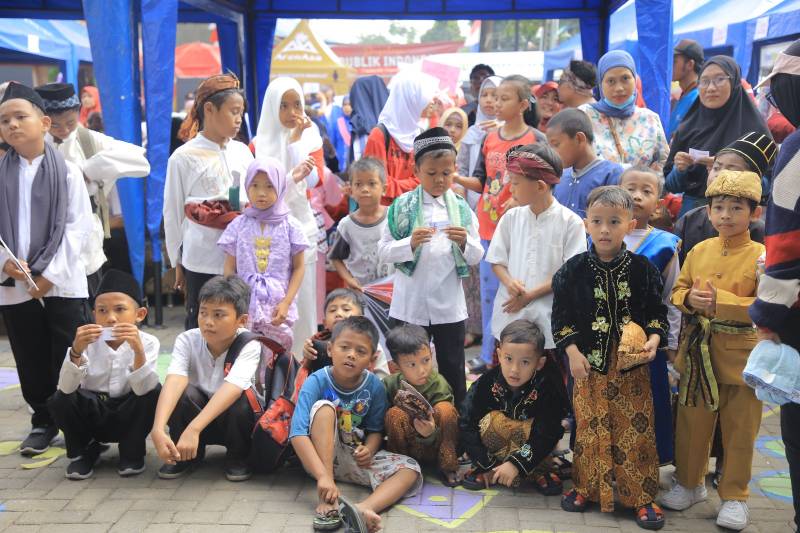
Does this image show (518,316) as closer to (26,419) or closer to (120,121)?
(26,419)

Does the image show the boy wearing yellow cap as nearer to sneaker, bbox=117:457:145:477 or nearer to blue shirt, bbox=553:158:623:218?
blue shirt, bbox=553:158:623:218

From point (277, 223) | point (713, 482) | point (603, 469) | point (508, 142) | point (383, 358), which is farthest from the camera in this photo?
point (508, 142)

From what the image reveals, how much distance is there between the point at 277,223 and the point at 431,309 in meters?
1.03

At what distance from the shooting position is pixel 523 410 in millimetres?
3766

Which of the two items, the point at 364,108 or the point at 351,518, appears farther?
the point at 364,108

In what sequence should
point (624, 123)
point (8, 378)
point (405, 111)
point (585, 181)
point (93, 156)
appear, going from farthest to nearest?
point (405, 111) < point (8, 378) < point (624, 123) < point (93, 156) < point (585, 181)

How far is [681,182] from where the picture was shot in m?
4.61

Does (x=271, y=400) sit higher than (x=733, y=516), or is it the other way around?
(x=271, y=400)

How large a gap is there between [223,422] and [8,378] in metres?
2.50

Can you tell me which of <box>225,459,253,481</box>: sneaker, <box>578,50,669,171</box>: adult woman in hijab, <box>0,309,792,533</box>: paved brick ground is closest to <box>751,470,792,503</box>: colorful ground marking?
<box>0,309,792,533</box>: paved brick ground

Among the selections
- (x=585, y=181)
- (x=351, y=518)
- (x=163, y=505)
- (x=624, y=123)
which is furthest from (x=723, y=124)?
(x=163, y=505)

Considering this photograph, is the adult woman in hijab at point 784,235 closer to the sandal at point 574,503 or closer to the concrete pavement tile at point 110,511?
the sandal at point 574,503

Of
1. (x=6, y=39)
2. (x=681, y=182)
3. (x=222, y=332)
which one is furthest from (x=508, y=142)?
(x=6, y=39)

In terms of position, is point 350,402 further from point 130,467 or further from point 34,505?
point 34,505
